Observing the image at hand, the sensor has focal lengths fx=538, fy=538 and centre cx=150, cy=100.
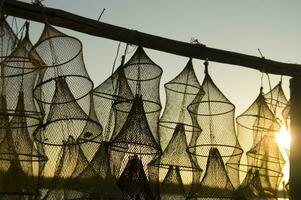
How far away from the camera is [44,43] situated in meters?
4.74

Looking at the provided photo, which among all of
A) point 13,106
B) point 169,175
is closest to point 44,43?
point 13,106

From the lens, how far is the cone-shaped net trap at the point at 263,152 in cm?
623

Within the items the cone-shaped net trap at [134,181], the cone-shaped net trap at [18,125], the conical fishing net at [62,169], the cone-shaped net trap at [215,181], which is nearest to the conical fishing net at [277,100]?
the cone-shaped net trap at [215,181]

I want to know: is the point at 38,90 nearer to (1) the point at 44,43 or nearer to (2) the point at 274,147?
(1) the point at 44,43

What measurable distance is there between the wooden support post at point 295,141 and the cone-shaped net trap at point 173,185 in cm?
124

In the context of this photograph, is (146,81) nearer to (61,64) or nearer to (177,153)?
(177,153)

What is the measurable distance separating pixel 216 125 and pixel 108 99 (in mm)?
1353

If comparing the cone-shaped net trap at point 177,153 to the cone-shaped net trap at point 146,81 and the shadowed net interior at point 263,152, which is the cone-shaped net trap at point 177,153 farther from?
the shadowed net interior at point 263,152

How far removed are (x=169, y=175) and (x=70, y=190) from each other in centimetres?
146

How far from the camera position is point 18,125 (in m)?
4.68

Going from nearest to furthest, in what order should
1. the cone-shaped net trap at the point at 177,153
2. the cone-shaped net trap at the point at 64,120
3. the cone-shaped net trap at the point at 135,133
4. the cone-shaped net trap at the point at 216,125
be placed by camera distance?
the cone-shaped net trap at the point at 64,120
the cone-shaped net trap at the point at 135,133
the cone-shaped net trap at the point at 177,153
the cone-shaped net trap at the point at 216,125

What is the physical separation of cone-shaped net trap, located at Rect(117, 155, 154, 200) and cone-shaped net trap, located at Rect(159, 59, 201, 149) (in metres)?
1.31

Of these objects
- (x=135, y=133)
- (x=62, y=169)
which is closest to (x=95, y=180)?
(x=62, y=169)

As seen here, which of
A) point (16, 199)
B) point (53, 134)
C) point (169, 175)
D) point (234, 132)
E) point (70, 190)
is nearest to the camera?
point (16, 199)
